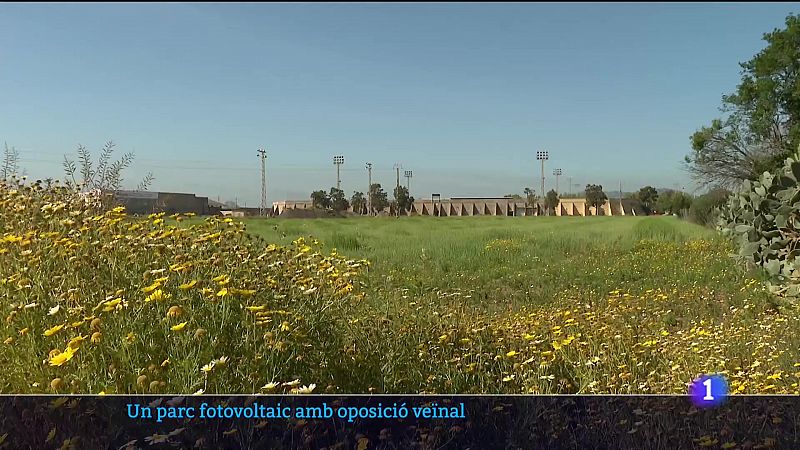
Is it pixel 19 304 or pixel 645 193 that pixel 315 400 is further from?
pixel 645 193

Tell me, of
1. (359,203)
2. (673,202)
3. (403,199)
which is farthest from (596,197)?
(359,203)

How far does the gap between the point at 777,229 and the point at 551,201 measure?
180 feet

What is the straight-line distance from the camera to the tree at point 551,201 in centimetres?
5804

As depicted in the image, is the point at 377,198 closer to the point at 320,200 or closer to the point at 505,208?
the point at 320,200

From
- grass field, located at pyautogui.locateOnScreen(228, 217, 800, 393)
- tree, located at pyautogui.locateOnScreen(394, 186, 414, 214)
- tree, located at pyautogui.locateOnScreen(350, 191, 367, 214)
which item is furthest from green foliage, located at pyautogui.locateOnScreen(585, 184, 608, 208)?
grass field, located at pyautogui.locateOnScreen(228, 217, 800, 393)

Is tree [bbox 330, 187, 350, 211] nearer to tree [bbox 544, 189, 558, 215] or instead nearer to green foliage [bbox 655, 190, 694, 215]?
green foliage [bbox 655, 190, 694, 215]

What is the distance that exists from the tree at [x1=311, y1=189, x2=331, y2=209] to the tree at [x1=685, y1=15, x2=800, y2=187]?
18.1 m

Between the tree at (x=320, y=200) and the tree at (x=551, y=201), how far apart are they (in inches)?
1456

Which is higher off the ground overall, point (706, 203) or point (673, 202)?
point (673, 202)

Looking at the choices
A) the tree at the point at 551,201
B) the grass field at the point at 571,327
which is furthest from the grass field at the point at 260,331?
the tree at the point at 551,201

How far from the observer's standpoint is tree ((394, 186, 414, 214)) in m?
40.4

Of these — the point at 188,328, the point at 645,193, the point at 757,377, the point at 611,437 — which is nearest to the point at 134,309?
the point at 188,328

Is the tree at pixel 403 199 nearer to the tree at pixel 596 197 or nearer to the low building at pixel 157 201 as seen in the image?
the tree at pixel 596 197

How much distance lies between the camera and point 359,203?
30.0m
